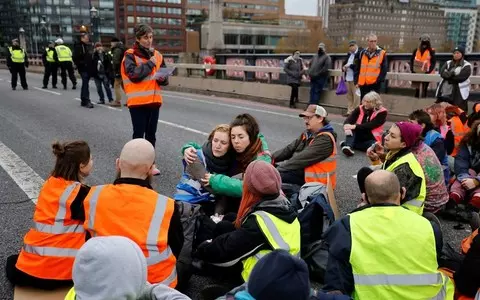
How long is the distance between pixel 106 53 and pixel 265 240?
1252 cm

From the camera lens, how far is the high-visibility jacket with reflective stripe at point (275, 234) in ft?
10.1

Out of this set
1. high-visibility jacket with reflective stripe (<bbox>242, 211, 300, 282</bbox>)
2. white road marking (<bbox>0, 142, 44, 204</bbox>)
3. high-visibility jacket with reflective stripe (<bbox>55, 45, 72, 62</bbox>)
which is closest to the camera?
high-visibility jacket with reflective stripe (<bbox>242, 211, 300, 282</bbox>)

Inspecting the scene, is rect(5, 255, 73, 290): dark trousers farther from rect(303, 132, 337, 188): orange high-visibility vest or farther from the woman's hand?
rect(303, 132, 337, 188): orange high-visibility vest

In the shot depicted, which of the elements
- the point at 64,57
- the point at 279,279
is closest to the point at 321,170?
the point at 279,279

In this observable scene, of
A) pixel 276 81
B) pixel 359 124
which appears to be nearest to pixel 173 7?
pixel 276 81

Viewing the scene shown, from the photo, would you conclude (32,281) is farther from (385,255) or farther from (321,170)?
(321,170)

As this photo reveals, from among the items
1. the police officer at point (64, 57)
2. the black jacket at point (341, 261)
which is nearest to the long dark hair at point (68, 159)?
the black jacket at point (341, 261)

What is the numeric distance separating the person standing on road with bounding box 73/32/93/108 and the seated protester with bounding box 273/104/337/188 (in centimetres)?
907

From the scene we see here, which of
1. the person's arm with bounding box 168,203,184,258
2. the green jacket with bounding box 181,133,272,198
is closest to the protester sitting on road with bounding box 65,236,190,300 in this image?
the person's arm with bounding box 168,203,184,258

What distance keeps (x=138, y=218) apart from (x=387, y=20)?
481 feet

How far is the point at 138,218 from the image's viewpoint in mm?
2818

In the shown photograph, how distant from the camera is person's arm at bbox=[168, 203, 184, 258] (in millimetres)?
2977

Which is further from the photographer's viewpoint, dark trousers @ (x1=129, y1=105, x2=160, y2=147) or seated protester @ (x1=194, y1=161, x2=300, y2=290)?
dark trousers @ (x1=129, y1=105, x2=160, y2=147)

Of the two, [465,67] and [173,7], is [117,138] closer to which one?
[465,67]
